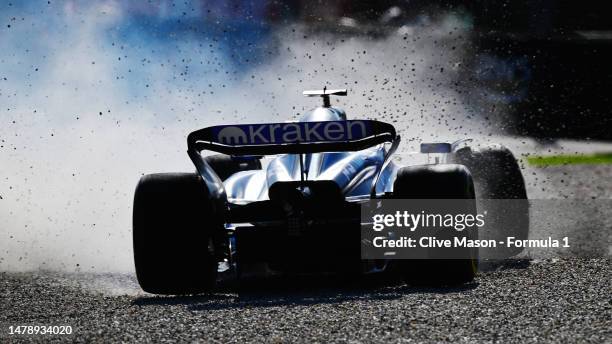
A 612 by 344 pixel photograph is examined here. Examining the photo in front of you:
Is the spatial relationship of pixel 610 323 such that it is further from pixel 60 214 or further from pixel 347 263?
pixel 60 214

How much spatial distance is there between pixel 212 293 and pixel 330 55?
29.5ft

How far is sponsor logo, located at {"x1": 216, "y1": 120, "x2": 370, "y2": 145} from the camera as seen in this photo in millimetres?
8672

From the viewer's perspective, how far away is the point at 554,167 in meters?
20.9

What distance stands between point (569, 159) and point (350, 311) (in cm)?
1409

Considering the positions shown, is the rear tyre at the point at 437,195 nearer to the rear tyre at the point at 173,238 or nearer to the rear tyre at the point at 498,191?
the rear tyre at the point at 173,238

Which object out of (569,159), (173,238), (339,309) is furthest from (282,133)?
(569,159)

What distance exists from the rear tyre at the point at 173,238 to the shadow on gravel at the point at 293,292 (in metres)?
0.13

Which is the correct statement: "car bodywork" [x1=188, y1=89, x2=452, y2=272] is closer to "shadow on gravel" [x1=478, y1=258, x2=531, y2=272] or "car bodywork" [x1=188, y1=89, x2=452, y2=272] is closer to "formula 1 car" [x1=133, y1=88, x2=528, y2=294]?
"formula 1 car" [x1=133, y1=88, x2=528, y2=294]

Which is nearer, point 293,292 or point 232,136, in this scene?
point 232,136

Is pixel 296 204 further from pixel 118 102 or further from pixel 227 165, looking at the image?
pixel 118 102

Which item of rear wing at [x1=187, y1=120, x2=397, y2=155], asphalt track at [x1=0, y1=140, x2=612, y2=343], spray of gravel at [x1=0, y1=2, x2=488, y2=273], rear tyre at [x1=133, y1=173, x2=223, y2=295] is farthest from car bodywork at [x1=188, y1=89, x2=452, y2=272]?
spray of gravel at [x1=0, y1=2, x2=488, y2=273]

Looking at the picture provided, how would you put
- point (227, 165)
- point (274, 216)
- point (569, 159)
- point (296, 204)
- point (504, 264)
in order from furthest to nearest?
point (569, 159) → point (227, 165) → point (504, 264) → point (274, 216) → point (296, 204)

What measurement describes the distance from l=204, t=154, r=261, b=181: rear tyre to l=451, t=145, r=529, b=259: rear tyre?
2.09 metres

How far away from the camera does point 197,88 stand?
617 inches
